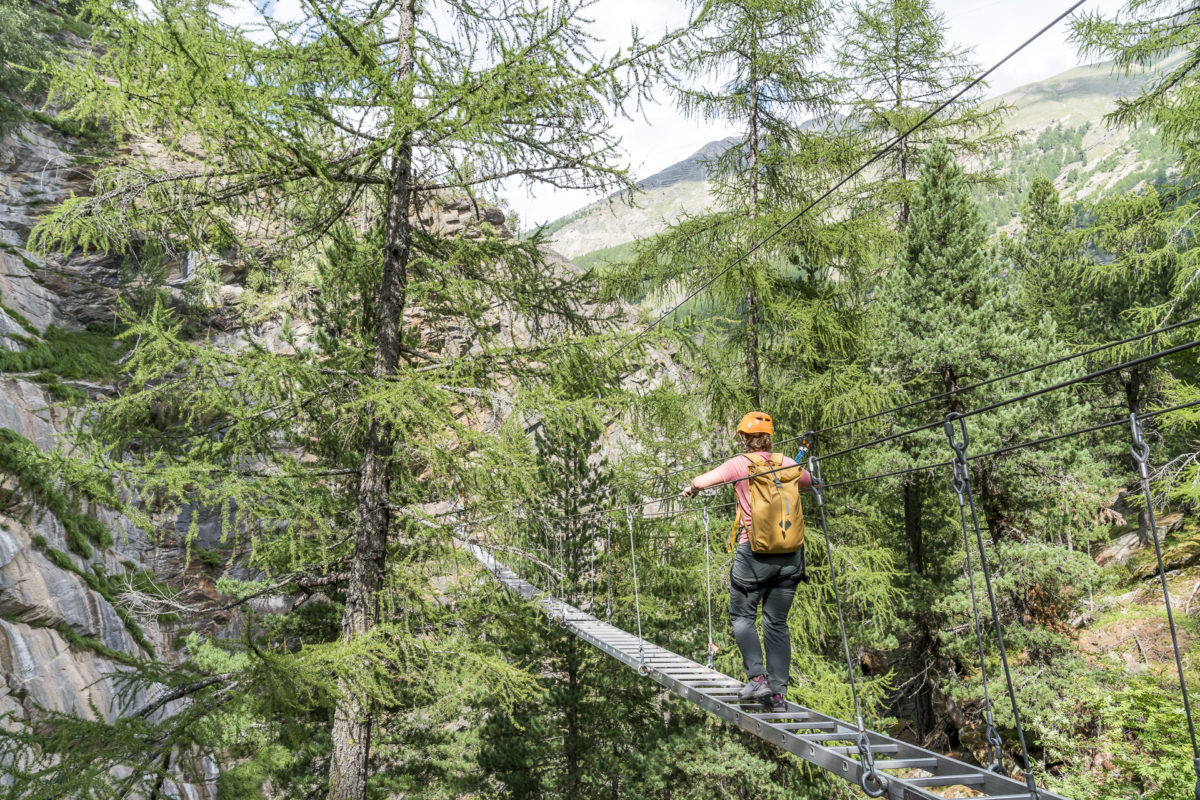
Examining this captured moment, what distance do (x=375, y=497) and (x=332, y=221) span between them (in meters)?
2.14

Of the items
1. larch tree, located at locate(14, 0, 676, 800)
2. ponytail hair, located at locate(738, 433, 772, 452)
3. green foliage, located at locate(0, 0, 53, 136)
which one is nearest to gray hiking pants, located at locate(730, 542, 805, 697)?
ponytail hair, located at locate(738, 433, 772, 452)

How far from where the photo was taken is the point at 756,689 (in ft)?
11.1

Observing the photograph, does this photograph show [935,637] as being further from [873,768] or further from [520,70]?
[520,70]

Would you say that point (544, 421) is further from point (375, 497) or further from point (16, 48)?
point (16, 48)

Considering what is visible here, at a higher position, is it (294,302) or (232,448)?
(294,302)

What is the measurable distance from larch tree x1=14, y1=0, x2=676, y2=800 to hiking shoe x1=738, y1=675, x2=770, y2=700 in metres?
1.60

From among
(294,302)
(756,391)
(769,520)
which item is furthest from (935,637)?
(294,302)

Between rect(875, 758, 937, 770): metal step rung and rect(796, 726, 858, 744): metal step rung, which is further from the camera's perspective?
rect(796, 726, 858, 744): metal step rung

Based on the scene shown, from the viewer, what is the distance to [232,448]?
427 centimetres

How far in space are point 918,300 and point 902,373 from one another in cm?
133

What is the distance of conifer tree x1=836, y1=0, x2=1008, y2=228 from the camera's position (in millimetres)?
10383

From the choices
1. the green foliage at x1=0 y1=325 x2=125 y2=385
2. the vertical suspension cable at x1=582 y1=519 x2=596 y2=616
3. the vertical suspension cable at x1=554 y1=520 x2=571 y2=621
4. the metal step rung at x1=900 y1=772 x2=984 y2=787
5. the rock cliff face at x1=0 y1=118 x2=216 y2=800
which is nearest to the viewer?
the metal step rung at x1=900 y1=772 x2=984 y2=787

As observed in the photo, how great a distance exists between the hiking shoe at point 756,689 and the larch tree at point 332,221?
5.25 ft

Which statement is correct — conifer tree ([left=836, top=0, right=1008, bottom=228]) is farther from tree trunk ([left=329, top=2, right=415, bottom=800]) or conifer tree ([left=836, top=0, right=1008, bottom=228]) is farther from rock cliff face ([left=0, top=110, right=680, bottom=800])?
Answer: tree trunk ([left=329, top=2, right=415, bottom=800])
